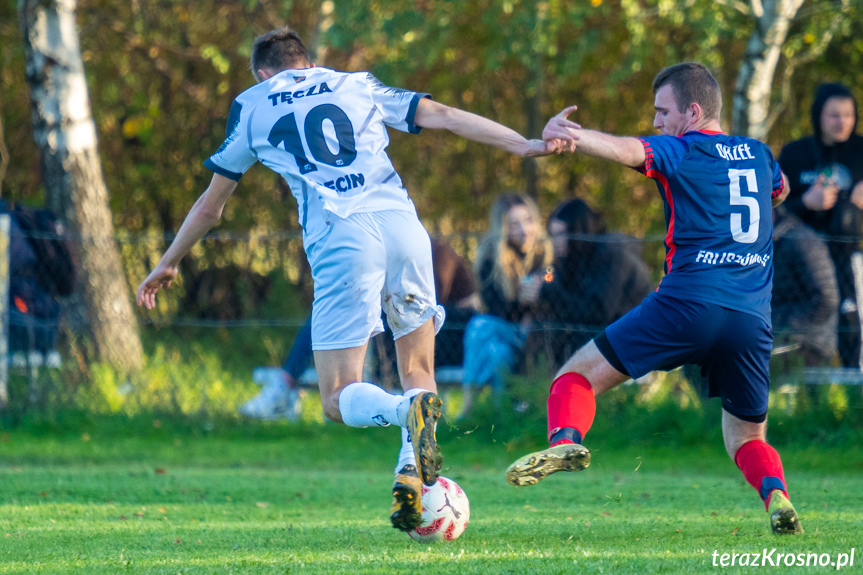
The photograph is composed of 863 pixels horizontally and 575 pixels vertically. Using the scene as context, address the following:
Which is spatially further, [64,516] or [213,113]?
[213,113]

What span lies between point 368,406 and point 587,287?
5.08 m

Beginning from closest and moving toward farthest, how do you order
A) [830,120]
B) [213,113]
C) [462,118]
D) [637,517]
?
[462,118] → [637,517] → [830,120] → [213,113]

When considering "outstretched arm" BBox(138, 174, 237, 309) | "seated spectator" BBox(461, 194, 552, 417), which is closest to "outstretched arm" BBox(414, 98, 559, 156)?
"outstretched arm" BBox(138, 174, 237, 309)

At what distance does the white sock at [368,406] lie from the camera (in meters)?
4.37

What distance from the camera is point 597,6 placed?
47.4ft

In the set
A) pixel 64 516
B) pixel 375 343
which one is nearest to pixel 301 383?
pixel 375 343

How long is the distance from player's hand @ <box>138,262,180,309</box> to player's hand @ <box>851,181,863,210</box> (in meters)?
6.06

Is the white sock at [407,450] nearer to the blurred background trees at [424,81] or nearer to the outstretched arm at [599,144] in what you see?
the outstretched arm at [599,144]

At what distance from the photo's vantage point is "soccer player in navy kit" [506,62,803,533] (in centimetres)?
444

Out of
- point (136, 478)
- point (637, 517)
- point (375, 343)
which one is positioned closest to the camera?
point (637, 517)

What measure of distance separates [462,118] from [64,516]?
3044 mm

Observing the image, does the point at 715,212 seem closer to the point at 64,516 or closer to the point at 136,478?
the point at 64,516

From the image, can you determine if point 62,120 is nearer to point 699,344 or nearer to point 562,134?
point 562,134

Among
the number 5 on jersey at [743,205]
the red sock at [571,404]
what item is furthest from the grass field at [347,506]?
the number 5 on jersey at [743,205]
